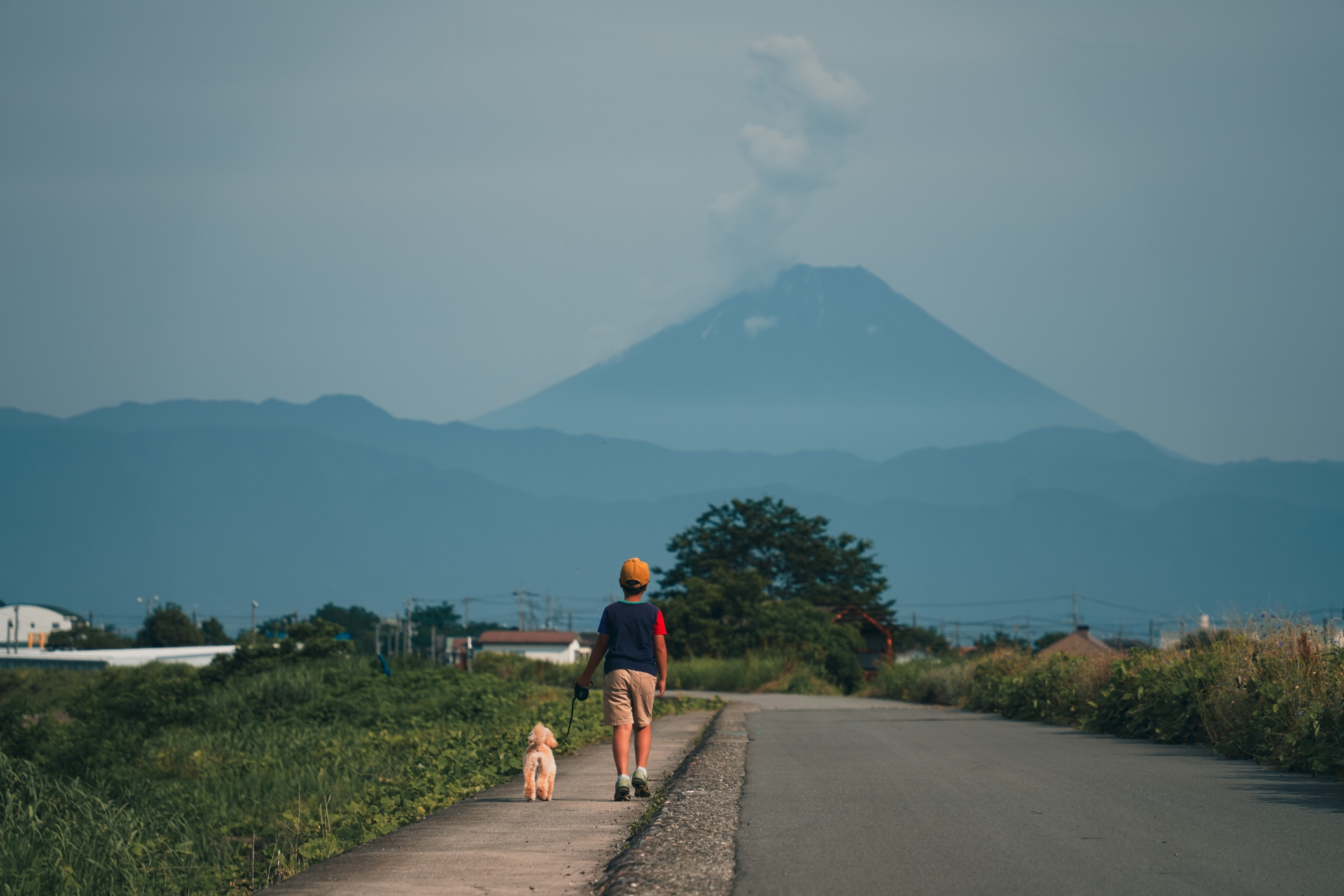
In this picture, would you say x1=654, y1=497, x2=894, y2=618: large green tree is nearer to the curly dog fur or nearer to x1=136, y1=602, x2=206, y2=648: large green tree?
x1=136, y1=602, x2=206, y2=648: large green tree

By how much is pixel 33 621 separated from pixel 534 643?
6668 centimetres

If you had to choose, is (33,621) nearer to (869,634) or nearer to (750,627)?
(869,634)

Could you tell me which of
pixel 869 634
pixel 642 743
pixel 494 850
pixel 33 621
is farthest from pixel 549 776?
pixel 33 621

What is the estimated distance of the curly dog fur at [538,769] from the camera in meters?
9.00

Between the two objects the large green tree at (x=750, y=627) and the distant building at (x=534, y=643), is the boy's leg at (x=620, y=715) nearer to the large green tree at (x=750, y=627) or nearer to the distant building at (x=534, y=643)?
the large green tree at (x=750, y=627)

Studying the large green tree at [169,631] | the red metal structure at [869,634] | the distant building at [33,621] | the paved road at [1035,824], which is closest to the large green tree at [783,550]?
the red metal structure at [869,634]

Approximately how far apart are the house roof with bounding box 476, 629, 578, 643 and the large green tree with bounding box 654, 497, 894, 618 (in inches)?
1737

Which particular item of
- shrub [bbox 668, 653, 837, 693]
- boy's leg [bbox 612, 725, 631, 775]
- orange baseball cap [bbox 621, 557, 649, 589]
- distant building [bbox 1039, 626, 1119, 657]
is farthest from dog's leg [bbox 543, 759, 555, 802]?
shrub [bbox 668, 653, 837, 693]

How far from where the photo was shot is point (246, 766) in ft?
60.3

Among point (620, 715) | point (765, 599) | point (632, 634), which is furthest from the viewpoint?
point (765, 599)

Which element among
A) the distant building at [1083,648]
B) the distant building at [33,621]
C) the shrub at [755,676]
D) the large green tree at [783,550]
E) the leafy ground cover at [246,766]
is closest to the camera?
the leafy ground cover at [246,766]

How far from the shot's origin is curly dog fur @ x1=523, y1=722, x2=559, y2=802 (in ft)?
29.5

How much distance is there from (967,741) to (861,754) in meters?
2.39

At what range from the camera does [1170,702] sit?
14.3m
